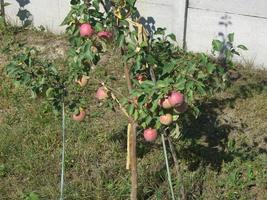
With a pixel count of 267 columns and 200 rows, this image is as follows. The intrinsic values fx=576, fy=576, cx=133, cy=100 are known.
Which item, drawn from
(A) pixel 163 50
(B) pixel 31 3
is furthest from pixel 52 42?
(A) pixel 163 50

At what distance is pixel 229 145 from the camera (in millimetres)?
4371

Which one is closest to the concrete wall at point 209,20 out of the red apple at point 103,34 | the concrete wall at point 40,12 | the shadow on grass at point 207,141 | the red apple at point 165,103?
the shadow on grass at point 207,141

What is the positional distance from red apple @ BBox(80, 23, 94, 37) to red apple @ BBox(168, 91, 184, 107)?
0.55 meters

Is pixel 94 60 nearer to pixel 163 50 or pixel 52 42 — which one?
pixel 163 50

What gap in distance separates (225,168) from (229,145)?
0.34 meters

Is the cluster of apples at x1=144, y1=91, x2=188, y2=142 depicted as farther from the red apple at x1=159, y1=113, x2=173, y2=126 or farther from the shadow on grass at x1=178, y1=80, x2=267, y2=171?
the shadow on grass at x1=178, y1=80, x2=267, y2=171

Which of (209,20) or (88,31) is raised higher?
(88,31)

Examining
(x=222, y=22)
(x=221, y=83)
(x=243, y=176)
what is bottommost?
(x=243, y=176)

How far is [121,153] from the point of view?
4297mm

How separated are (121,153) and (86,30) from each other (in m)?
1.66

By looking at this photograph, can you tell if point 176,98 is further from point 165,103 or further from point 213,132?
point 213,132

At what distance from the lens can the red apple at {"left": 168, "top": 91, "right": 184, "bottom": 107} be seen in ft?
8.39

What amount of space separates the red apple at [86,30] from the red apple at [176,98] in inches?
21.6

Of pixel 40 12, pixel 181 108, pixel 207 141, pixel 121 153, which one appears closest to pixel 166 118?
pixel 181 108
